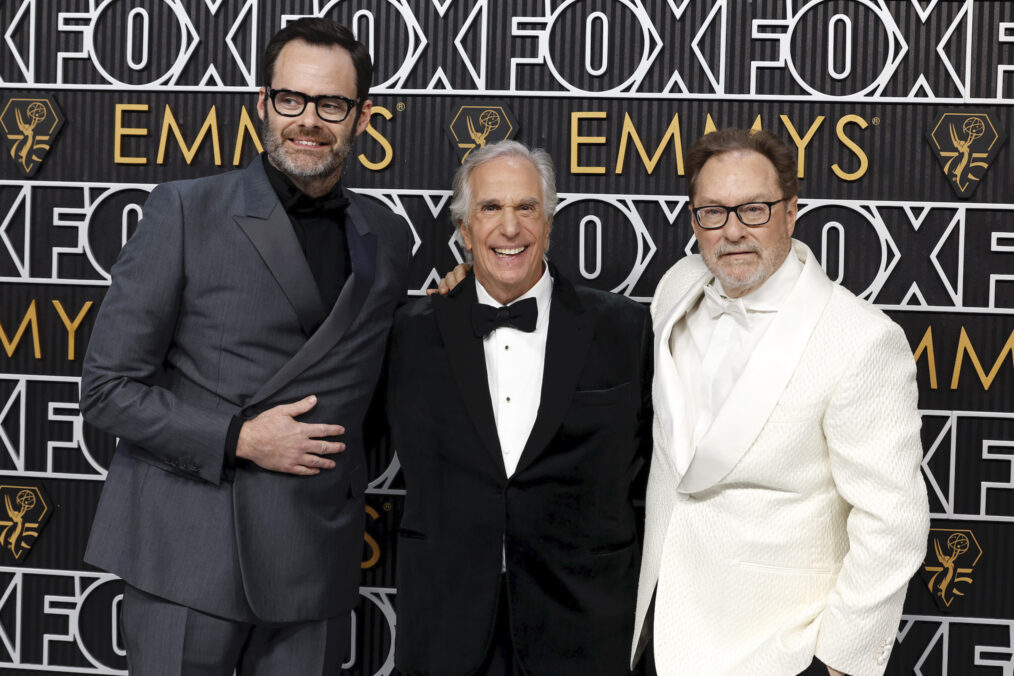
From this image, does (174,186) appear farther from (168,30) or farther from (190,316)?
(168,30)

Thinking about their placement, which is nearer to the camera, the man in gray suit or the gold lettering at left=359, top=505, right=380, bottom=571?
the man in gray suit

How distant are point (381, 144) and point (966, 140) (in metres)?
1.71

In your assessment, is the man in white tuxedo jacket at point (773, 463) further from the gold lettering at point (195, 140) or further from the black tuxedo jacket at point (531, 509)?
the gold lettering at point (195, 140)

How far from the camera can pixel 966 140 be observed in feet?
9.41

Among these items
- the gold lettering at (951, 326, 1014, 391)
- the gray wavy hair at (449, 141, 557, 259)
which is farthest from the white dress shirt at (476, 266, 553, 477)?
the gold lettering at (951, 326, 1014, 391)

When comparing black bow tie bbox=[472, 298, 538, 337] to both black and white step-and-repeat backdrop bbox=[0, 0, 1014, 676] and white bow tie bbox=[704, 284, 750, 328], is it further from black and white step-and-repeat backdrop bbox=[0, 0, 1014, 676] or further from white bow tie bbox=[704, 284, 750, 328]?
black and white step-and-repeat backdrop bbox=[0, 0, 1014, 676]

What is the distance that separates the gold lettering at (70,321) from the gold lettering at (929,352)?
2.51 meters

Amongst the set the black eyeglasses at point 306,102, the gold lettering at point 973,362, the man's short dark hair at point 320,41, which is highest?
the man's short dark hair at point 320,41

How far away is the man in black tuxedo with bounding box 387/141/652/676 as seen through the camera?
2.13 m

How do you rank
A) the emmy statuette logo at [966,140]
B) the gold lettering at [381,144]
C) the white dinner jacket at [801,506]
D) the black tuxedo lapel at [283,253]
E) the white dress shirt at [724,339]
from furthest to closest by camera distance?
the gold lettering at [381,144] → the emmy statuette logo at [966,140] → the black tuxedo lapel at [283,253] → the white dress shirt at [724,339] → the white dinner jacket at [801,506]

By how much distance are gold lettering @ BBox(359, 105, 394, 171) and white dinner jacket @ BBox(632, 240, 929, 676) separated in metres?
1.35

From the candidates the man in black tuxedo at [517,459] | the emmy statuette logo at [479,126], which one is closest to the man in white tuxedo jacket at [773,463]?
the man in black tuxedo at [517,459]

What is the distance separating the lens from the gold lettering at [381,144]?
9.83 ft

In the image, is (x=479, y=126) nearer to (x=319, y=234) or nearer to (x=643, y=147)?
(x=643, y=147)
